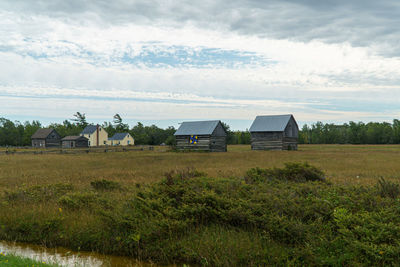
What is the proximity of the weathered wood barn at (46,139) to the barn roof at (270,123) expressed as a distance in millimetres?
57955

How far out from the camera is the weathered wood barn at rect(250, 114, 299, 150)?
4638cm

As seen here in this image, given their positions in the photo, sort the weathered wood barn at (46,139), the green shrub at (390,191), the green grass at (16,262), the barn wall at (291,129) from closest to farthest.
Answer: the green grass at (16,262)
the green shrub at (390,191)
the barn wall at (291,129)
the weathered wood barn at (46,139)

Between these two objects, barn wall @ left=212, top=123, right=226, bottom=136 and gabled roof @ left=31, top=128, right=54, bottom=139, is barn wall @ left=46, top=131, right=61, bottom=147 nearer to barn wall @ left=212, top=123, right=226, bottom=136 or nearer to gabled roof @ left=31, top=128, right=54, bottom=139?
gabled roof @ left=31, top=128, right=54, bottom=139

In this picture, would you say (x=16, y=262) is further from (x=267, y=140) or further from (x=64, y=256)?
(x=267, y=140)

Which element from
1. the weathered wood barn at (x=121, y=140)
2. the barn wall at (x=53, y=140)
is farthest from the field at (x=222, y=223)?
the weathered wood barn at (x=121, y=140)

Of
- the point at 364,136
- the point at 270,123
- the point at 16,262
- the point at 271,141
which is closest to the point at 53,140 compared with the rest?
the point at 270,123

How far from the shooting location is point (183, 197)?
825cm

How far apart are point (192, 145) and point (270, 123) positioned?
1325 centimetres

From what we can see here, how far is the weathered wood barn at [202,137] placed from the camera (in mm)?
45344

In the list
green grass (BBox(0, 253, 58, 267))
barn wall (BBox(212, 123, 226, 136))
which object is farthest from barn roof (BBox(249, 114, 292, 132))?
green grass (BBox(0, 253, 58, 267))

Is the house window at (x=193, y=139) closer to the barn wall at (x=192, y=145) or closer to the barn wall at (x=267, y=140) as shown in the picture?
the barn wall at (x=192, y=145)

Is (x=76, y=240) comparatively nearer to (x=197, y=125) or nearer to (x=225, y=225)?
(x=225, y=225)

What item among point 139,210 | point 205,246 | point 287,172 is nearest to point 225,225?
point 205,246

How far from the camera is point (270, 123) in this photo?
48.4m
